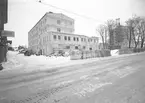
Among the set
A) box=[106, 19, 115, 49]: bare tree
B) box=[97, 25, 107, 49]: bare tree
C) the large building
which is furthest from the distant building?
the large building

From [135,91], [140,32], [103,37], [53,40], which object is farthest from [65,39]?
[140,32]

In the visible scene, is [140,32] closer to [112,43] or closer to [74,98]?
[112,43]

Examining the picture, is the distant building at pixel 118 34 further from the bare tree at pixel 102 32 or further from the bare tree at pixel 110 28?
the bare tree at pixel 102 32

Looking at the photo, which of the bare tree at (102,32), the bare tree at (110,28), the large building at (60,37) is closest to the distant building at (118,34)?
the bare tree at (110,28)

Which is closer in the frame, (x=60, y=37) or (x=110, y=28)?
(x=60, y=37)

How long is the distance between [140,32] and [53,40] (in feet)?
115

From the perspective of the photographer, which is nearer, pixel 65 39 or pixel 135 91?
pixel 135 91

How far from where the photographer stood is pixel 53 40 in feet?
88.8

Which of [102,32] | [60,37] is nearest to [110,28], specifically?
[102,32]

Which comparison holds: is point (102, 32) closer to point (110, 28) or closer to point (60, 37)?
point (110, 28)

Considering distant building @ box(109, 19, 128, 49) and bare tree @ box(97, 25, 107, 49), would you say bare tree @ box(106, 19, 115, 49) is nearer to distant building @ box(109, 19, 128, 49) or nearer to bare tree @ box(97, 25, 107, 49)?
Result: distant building @ box(109, 19, 128, 49)

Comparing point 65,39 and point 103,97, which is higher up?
point 65,39

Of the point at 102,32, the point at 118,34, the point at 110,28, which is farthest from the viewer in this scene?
the point at 102,32

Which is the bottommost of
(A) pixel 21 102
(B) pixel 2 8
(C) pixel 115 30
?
(A) pixel 21 102
